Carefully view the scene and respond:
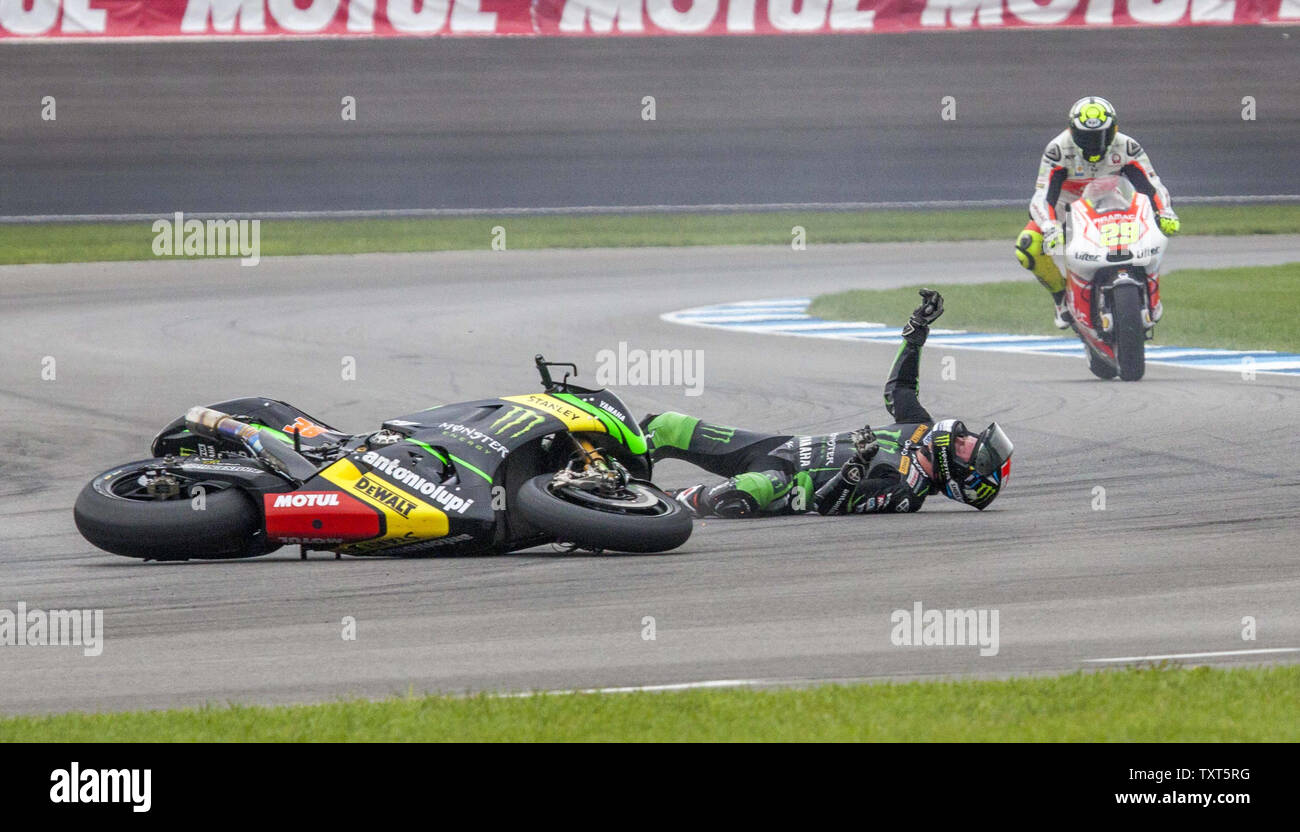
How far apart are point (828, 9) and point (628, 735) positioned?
20840mm

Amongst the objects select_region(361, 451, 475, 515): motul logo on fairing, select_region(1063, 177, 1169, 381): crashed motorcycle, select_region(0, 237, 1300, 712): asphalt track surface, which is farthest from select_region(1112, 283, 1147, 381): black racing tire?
select_region(361, 451, 475, 515): motul logo on fairing

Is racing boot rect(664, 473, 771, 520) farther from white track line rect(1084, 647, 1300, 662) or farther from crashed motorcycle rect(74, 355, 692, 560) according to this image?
white track line rect(1084, 647, 1300, 662)

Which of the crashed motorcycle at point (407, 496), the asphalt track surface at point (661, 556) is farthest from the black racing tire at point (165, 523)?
the asphalt track surface at point (661, 556)

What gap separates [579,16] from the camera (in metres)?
24.5

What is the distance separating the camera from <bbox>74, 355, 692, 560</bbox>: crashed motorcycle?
25.5 feet

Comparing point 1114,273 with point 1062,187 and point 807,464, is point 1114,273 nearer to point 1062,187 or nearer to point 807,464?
point 1062,187

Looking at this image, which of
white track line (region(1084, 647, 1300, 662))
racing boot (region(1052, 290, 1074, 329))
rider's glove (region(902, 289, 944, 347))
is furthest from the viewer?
racing boot (region(1052, 290, 1074, 329))

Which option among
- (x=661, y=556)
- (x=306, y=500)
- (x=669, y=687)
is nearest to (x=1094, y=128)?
(x=661, y=556)

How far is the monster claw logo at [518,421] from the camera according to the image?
26.2 feet

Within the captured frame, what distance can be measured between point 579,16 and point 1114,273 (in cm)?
1255

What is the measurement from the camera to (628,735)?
5195 mm

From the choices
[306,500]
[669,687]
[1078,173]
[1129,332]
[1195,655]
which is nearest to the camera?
[669,687]

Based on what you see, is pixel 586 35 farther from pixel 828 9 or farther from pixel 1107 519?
pixel 1107 519

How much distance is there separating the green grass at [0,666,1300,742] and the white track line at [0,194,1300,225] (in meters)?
18.8
